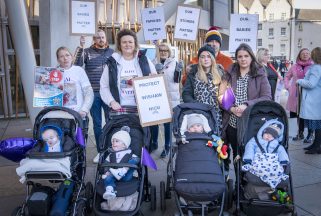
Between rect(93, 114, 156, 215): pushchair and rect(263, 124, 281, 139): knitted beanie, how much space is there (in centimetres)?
131

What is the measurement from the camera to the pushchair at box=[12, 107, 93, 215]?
336 centimetres

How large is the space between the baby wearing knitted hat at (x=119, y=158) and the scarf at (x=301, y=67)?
4.26 meters

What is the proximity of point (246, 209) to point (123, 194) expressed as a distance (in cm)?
127

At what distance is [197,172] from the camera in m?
3.38

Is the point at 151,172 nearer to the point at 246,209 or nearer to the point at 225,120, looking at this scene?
the point at 225,120

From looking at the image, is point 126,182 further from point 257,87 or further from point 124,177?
point 257,87

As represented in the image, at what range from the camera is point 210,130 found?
3.92 m

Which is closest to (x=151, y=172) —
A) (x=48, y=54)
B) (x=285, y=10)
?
(x=48, y=54)

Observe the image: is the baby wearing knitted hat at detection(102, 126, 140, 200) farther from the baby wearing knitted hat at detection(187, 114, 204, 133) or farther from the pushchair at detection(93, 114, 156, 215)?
the baby wearing knitted hat at detection(187, 114, 204, 133)

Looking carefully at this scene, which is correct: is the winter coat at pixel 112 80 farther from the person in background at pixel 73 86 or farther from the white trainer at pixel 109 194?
the white trainer at pixel 109 194

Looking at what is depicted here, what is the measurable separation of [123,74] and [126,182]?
1377 mm

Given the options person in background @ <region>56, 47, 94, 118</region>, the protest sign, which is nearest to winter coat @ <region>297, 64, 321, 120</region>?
person in background @ <region>56, 47, 94, 118</region>

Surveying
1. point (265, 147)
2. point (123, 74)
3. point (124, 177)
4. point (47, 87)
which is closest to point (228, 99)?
point (265, 147)

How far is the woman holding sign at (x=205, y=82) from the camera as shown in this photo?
4.23m
